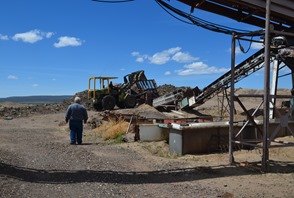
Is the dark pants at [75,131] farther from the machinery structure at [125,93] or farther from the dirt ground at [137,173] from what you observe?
the machinery structure at [125,93]

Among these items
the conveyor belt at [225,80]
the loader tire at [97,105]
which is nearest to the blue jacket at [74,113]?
the conveyor belt at [225,80]

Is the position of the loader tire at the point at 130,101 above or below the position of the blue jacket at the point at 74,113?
above

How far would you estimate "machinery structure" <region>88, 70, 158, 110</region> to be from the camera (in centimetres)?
2892

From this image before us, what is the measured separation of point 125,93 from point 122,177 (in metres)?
22.8

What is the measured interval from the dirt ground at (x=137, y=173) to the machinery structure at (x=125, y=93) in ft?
57.7

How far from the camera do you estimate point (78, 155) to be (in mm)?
10109

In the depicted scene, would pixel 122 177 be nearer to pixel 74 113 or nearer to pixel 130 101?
pixel 74 113

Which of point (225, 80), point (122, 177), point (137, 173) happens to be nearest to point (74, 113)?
point (137, 173)

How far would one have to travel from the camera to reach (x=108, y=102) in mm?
28641

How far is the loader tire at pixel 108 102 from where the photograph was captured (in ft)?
93.5

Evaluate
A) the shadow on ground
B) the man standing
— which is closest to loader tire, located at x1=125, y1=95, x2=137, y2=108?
the man standing

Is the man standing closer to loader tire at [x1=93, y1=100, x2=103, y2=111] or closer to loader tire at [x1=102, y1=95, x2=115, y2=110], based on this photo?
loader tire at [x1=102, y1=95, x2=115, y2=110]

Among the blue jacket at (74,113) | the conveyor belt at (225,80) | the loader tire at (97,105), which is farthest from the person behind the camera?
the loader tire at (97,105)

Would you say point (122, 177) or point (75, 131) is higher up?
point (75, 131)
